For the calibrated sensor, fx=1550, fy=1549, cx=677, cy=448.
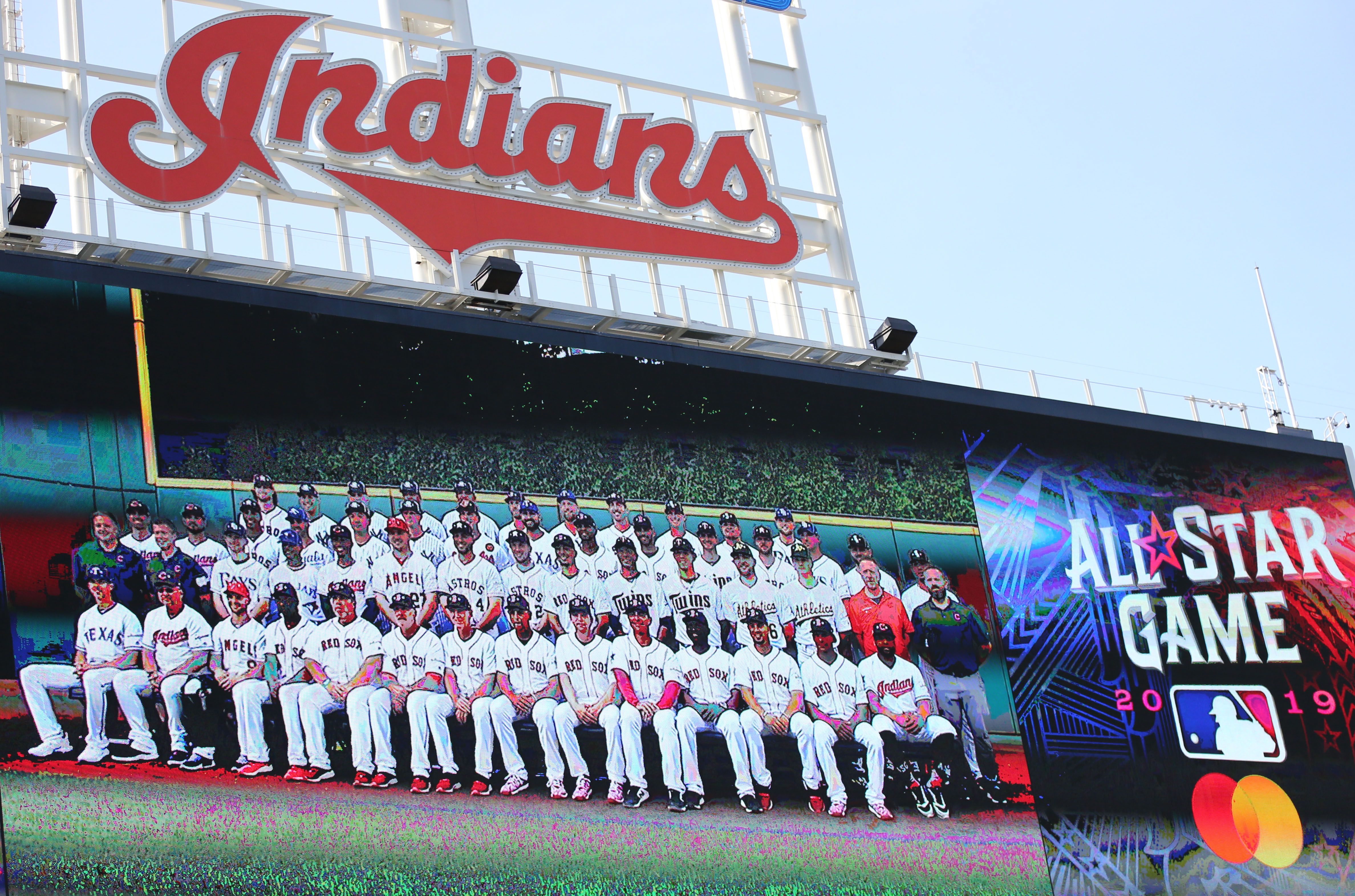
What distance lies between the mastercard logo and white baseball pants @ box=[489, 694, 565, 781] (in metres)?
7.25

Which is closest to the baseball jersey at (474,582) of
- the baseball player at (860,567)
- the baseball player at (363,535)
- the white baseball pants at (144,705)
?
the baseball player at (363,535)

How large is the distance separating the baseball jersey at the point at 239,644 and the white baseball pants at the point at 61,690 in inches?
31.5

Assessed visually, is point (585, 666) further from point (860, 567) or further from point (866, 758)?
point (860, 567)

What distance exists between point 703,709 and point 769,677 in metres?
0.82

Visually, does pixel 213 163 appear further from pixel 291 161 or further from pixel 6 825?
pixel 6 825

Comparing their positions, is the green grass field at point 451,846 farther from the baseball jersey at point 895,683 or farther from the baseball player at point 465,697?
the baseball jersey at point 895,683

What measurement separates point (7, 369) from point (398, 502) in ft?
10.5

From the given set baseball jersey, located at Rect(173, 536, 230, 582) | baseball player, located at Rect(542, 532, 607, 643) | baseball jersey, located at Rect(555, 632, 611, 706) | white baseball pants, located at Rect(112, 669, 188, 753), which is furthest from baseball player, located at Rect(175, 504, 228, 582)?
baseball jersey, located at Rect(555, 632, 611, 706)

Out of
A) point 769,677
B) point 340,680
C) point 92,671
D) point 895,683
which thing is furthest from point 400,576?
point 895,683

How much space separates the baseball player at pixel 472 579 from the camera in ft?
42.5

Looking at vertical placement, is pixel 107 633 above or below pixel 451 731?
above

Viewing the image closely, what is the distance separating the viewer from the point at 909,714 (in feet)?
48.9

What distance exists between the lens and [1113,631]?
16609mm

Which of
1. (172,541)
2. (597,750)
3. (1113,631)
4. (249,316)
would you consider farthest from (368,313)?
(1113,631)
